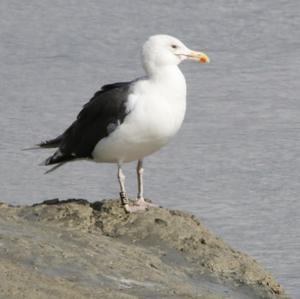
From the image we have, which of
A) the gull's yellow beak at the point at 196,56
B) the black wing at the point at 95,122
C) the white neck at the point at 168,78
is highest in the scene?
the gull's yellow beak at the point at 196,56

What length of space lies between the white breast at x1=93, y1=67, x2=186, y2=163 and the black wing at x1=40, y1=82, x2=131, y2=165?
7 cm

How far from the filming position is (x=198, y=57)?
7.97 metres

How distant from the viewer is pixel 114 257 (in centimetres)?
673

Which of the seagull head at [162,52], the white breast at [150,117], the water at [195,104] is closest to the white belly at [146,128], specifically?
the white breast at [150,117]

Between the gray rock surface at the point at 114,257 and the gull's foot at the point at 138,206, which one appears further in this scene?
the gull's foot at the point at 138,206

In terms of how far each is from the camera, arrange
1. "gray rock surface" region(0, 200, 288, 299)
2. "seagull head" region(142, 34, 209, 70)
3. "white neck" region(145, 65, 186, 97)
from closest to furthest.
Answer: "gray rock surface" region(0, 200, 288, 299)
"white neck" region(145, 65, 186, 97)
"seagull head" region(142, 34, 209, 70)

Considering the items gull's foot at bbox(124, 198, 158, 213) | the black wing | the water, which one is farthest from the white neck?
the water

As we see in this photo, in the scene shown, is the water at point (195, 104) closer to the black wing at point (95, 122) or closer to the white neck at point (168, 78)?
the black wing at point (95, 122)

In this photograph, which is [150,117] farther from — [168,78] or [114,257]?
[114,257]

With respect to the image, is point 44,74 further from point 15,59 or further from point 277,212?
point 277,212

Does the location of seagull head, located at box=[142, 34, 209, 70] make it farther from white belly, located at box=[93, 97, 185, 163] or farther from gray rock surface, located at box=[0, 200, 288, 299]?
gray rock surface, located at box=[0, 200, 288, 299]

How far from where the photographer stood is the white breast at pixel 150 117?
24.6 feet

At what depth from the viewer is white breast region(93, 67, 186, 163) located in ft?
24.6

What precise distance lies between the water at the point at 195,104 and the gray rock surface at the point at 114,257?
100 centimetres
